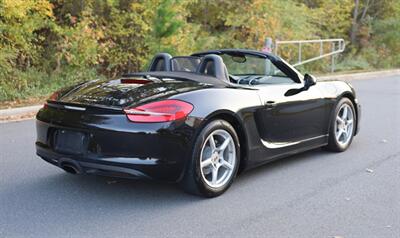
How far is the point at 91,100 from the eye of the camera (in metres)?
4.39

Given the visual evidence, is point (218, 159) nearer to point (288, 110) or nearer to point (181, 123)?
point (181, 123)

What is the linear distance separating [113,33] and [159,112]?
947 cm

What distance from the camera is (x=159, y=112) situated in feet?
13.6

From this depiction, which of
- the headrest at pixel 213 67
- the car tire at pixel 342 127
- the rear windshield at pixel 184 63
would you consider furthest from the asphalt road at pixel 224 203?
the rear windshield at pixel 184 63

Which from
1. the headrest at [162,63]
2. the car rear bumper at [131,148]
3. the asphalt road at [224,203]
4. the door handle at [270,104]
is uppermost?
the headrest at [162,63]

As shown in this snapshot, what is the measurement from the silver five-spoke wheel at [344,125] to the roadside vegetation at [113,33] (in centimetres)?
656

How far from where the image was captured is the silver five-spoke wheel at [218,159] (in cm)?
452

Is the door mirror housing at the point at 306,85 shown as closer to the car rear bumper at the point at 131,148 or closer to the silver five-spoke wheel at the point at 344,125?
the silver five-spoke wheel at the point at 344,125

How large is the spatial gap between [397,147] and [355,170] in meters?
1.45

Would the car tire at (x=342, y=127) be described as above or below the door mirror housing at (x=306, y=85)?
below

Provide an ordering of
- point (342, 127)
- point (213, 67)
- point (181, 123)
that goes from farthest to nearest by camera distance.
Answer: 1. point (342, 127)
2. point (213, 67)
3. point (181, 123)

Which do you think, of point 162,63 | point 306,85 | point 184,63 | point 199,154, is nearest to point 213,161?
point 199,154

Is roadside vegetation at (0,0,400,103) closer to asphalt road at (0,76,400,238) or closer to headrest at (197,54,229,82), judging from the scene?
asphalt road at (0,76,400,238)

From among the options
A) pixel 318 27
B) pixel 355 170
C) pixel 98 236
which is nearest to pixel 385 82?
pixel 318 27
